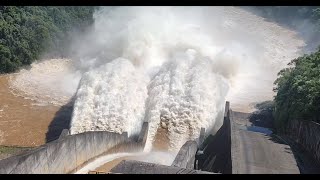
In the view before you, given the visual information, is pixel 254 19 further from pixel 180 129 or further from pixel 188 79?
pixel 180 129

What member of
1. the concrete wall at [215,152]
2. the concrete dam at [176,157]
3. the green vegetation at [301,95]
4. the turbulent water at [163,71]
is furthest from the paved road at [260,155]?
the turbulent water at [163,71]

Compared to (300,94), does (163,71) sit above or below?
above

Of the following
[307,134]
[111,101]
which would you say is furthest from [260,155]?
[111,101]

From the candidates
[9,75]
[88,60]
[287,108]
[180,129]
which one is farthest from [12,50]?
[287,108]

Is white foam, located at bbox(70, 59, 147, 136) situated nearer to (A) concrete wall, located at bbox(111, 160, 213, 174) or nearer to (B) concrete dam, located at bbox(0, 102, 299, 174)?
(B) concrete dam, located at bbox(0, 102, 299, 174)

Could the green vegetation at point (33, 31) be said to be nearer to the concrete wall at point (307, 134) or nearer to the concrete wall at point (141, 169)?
the concrete wall at point (307, 134)

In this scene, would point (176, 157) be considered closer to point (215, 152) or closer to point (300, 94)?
point (215, 152)

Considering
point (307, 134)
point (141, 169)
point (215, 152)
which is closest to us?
point (141, 169)

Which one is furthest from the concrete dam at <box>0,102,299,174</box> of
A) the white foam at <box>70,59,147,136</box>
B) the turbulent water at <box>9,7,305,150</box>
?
the turbulent water at <box>9,7,305,150</box>
